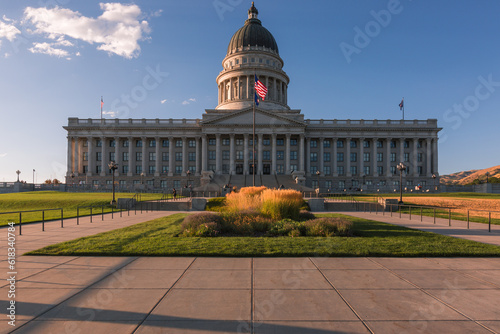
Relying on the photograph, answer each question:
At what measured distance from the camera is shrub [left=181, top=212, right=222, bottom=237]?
39.0 ft

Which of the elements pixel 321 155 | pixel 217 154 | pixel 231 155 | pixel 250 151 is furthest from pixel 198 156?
pixel 321 155

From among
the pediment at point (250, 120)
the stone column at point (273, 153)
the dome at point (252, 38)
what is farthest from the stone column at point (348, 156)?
the dome at point (252, 38)

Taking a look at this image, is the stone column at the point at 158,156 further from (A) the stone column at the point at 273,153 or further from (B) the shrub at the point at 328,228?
(B) the shrub at the point at 328,228

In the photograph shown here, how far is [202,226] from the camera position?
12.1 meters

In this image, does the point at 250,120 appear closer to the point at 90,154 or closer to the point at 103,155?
the point at 103,155

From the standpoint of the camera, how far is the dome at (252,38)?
90.7 m

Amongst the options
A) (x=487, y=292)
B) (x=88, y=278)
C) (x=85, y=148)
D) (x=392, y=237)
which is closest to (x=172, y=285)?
(x=88, y=278)

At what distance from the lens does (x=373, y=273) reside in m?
6.95

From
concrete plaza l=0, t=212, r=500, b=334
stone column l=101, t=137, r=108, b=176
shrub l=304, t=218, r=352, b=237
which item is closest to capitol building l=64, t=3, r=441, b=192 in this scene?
stone column l=101, t=137, r=108, b=176

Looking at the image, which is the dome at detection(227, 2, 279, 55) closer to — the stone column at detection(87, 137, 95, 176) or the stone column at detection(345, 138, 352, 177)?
the stone column at detection(345, 138, 352, 177)

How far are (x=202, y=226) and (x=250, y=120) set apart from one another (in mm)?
61475

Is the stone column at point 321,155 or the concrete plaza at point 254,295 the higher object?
the stone column at point 321,155

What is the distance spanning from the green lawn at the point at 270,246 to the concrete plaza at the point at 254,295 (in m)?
0.55

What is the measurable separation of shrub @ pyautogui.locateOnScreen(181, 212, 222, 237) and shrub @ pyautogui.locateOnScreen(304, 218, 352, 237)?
4108mm
